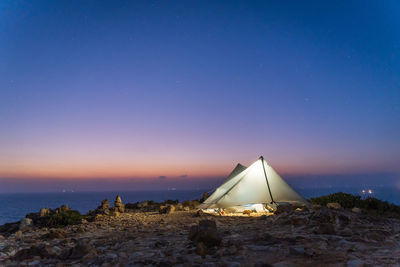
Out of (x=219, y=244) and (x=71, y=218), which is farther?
(x=71, y=218)

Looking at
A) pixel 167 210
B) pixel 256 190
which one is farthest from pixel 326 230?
pixel 167 210

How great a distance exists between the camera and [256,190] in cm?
1423

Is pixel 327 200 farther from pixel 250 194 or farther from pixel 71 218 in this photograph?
pixel 71 218

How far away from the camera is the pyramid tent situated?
1382 centimetres

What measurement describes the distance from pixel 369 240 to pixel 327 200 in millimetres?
11310

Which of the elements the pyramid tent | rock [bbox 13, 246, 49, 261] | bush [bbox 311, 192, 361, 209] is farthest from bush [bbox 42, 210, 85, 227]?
bush [bbox 311, 192, 361, 209]

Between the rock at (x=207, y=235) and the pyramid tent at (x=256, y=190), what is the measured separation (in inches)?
307

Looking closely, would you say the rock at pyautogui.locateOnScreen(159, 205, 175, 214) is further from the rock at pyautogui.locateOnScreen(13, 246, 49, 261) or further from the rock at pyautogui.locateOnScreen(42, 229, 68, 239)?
the rock at pyautogui.locateOnScreen(13, 246, 49, 261)

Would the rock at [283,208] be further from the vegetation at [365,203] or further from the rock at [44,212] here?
the rock at [44,212]

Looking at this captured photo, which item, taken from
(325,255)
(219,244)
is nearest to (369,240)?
(325,255)

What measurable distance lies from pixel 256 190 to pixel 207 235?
29.4 feet

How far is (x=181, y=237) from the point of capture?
278 inches

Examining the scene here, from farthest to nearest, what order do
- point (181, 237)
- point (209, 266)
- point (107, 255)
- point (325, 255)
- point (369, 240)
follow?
1. point (181, 237)
2. point (369, 240)
3. point (107, 255)
4. point (325, 255)
5. point (209, 266)

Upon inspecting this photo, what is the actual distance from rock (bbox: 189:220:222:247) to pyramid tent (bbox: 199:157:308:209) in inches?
307
